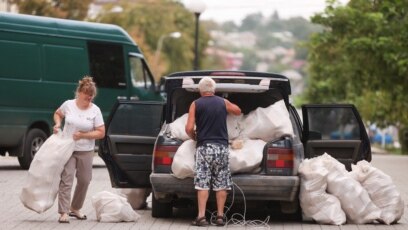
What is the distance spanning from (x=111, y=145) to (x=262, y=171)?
2.36 m

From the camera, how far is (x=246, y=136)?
14.7m

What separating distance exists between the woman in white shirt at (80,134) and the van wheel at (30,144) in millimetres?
11063

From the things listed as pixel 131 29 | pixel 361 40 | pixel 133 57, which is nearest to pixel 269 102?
pixel 133 57

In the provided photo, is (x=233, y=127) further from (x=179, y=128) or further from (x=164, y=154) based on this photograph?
(x=164, y=154)

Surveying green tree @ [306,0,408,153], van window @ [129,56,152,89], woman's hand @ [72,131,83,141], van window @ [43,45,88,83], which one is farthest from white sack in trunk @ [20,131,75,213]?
green tree @ [306,0,408,153]

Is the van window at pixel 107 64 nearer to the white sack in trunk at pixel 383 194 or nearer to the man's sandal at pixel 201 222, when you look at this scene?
the white sack in trunk at pixel 383 194

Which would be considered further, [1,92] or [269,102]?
[1,92]

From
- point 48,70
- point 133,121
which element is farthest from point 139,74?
point 133,121

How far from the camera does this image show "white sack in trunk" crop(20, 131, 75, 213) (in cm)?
1423

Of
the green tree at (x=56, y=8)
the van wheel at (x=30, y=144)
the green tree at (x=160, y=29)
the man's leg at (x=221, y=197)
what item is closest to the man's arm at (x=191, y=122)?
the man's leg at (x=221, y=197)

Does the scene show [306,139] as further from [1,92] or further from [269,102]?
[1,92]

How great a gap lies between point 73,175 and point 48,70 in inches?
465

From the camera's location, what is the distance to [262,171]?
46.7ft

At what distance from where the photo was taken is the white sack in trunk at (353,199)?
1459cm
